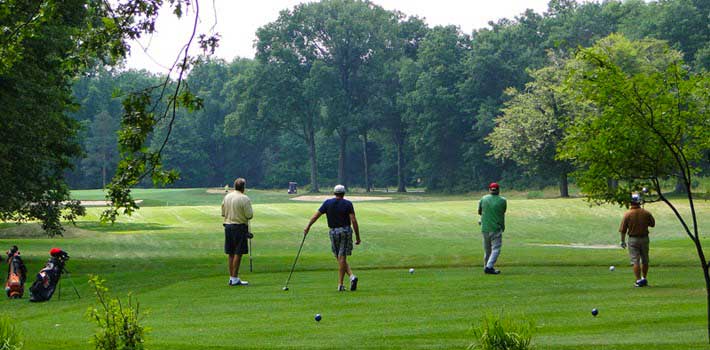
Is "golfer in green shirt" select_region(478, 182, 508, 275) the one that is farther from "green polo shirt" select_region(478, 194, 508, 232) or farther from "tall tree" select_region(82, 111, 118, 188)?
"tall tree" select_region(82, 111, 118, 188)

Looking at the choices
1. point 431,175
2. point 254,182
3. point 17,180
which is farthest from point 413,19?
point 17,180

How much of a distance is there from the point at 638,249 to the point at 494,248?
3.66 m

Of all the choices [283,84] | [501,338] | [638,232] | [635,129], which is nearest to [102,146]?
[283,84]

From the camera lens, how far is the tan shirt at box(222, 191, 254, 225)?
2022cm

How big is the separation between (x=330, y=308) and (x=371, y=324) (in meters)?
2.08

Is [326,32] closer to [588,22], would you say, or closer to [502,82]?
[502,82]

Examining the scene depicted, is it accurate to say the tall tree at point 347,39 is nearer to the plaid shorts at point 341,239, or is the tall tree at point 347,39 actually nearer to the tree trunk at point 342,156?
the tree trunk at point 342,156

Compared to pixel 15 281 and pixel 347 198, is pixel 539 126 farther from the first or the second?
pixel 15 281

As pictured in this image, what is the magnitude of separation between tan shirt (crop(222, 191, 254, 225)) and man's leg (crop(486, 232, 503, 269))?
18.5 feet

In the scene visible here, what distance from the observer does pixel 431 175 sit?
367ft

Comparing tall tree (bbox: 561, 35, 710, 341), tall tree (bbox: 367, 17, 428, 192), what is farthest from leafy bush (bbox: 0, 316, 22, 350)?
tall tree (bbox: 367, 17, 428, 192)

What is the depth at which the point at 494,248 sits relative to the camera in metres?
21.9

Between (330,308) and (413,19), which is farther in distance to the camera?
(413,19)

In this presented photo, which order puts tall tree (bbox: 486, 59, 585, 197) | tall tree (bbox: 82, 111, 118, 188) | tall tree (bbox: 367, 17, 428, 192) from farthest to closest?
tall tree (bbox: 82, 111, 118, 188)
tall tree (bbox: 367, 17, 428, 192)
tall tree (bbox: 486, 59, 585, 197)
